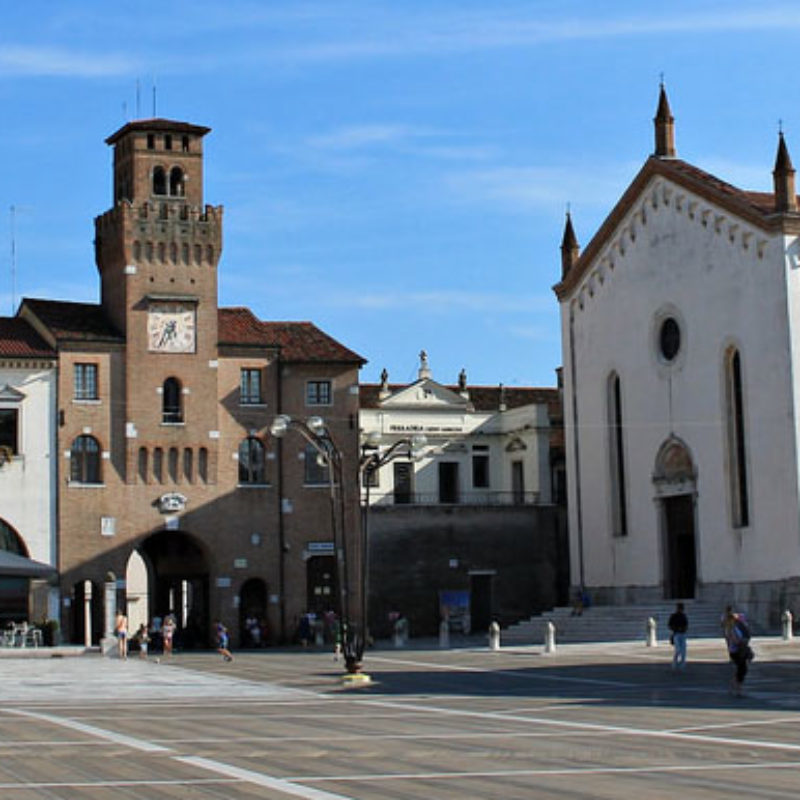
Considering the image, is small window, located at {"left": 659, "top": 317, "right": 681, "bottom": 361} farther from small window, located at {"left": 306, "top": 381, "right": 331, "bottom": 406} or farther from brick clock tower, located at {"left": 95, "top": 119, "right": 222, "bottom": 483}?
brick clock tower, located at {"left": 95, "top": 119, "right": 222, "bottom": 483}

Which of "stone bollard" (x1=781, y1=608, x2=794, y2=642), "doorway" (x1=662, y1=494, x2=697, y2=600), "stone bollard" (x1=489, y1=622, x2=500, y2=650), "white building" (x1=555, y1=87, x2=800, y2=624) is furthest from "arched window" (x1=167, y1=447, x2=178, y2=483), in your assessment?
"stone bollard" (x1=781, y1=608, x2=794, y2=642)

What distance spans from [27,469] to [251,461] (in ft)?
28.6

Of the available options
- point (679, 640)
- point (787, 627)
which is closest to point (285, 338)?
point (787, 627)

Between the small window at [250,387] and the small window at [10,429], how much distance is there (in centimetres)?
874

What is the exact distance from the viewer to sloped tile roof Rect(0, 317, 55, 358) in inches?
2344

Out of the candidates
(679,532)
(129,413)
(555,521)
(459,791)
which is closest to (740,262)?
(679,532)

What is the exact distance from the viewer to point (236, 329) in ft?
211

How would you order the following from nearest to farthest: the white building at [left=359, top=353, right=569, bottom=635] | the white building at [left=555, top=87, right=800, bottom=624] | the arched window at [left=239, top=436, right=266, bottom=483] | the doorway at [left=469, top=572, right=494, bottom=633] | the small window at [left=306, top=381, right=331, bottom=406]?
the white building at [left=555, top=87, right=800, bottom=624], the arched window at [left=239, top=436, right=266, bottom=483], the small window at [left=306, top=381, right=331, bottom=406], the white building at [left=359, top=353, right=569, bottom=635], the doorway at [left=469, top=572, right=494, bottom=633]

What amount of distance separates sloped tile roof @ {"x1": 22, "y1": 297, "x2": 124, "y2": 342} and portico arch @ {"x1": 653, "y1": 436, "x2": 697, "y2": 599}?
2091 cm

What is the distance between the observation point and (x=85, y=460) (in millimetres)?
60250

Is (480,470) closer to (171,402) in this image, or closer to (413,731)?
(171,402)

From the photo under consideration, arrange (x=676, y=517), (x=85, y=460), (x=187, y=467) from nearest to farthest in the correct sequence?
(x=676, y=517) < (x=85, y=460) < (x=187, y=467)

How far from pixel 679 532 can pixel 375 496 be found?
1471 centimetres

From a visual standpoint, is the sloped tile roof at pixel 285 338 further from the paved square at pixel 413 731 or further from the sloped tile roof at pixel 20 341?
the paved square at pixel 413 731
